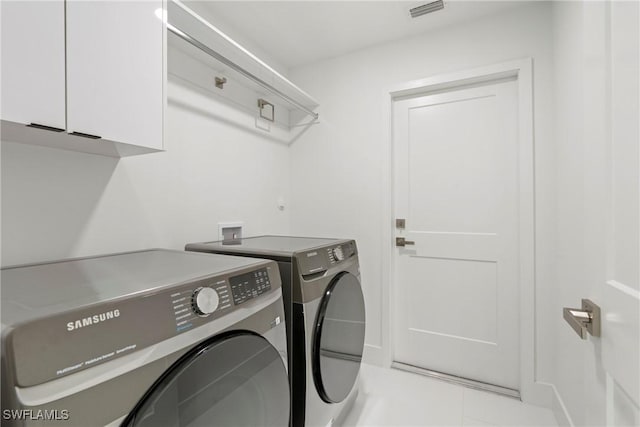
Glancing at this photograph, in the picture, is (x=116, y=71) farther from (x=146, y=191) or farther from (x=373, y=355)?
(x=373, y=355)

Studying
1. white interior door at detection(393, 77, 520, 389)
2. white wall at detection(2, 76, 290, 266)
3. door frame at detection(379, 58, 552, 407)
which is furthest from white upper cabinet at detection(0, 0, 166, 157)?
door frame at detection(379, 58, 552, 407)

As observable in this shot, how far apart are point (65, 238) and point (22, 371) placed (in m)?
0.88

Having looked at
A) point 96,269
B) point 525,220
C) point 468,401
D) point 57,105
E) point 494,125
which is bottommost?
point 468,401

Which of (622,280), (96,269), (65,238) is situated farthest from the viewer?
(65,238)

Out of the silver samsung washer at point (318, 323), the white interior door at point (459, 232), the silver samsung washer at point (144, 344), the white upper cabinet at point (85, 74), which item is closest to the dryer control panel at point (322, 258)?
the silver samsung washer at point (318, 323)

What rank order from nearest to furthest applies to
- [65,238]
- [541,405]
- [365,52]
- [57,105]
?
[57,105] < [65,238] < [541,405] < [365,52]

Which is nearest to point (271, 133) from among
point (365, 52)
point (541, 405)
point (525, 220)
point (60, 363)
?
point (365, 52)

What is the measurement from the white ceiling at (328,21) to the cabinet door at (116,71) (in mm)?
968

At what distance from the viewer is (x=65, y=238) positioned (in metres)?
1.13

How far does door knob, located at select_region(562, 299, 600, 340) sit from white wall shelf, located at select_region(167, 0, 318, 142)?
1688mm

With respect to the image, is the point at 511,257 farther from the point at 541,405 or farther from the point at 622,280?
the point at 622,280

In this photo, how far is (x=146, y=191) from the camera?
1434 millimetres

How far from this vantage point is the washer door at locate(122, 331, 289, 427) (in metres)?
0.63

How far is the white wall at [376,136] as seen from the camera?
1795 millimetres
